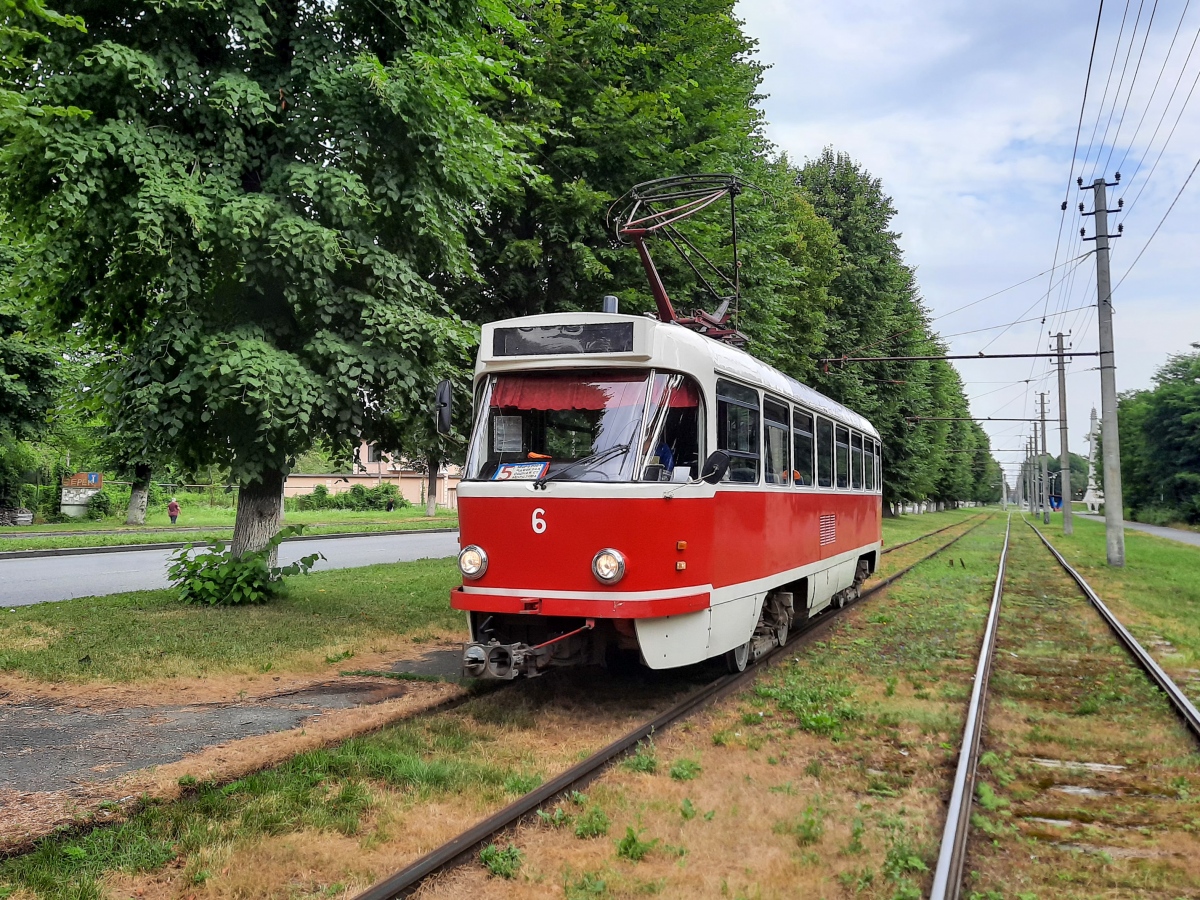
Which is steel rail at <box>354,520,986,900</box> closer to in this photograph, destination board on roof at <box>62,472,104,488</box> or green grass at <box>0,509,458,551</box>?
green grass at <box>0,509,458,551</box>

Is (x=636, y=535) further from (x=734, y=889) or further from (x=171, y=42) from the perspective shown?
(x=171, y=42)

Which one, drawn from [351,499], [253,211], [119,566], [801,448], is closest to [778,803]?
[801,448]

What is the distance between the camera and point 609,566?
21.8 feet

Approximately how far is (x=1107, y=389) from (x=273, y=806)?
22519 millimetres

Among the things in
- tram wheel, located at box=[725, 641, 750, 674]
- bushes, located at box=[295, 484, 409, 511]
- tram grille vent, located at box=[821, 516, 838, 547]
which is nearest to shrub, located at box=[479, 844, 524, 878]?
tram wheel, located at box=[725, 641, 750, 674]

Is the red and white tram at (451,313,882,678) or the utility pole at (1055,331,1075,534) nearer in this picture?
the red and white tram at (451,313,882,678)

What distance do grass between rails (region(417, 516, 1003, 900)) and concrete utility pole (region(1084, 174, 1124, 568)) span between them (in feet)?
50.0

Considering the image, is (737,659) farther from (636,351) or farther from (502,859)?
(502,859)

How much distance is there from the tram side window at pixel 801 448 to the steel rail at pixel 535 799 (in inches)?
83.9

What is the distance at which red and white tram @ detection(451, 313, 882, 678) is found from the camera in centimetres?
674

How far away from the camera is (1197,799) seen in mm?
5539

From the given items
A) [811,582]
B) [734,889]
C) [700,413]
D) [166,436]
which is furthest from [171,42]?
[734,889]

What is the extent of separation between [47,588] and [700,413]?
13.2m

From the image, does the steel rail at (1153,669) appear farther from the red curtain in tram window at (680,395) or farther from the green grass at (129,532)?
the green grass at (129,532)
